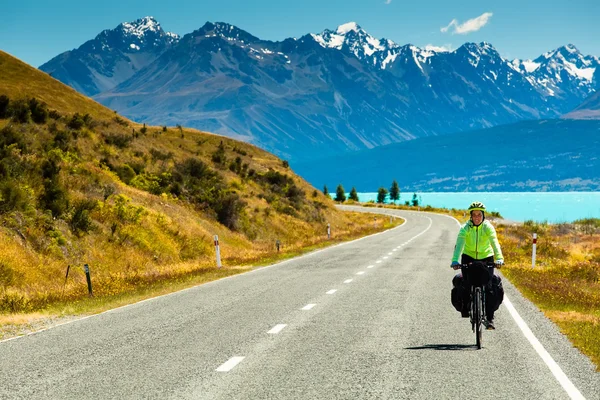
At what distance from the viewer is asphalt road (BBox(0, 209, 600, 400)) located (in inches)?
247

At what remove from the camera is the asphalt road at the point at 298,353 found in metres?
6.27

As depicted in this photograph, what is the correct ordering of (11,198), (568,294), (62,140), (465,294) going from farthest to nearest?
1. (62,140)
2. (11,198)
3. (568,294)
4. (465,294)

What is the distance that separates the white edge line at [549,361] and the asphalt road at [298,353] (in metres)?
0.02

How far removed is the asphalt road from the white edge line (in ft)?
0.06

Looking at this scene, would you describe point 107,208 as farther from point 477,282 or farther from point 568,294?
point 477,282

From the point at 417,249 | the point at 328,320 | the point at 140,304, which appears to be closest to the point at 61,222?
the point at 140,304

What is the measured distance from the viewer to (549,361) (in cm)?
749

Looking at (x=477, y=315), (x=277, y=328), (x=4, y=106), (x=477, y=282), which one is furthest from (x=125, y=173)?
(x=477, y=315)

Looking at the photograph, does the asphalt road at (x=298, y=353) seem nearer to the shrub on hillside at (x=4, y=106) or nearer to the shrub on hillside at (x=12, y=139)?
the shrub on hillside at (x=12, y=139)

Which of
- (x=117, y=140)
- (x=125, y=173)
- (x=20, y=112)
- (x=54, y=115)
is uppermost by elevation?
(x=54, y=115)

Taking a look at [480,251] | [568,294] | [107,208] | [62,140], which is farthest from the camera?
[62,140]

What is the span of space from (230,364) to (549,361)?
3.76 m

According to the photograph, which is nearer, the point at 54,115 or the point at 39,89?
the point at 54,115

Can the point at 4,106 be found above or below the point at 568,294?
above
